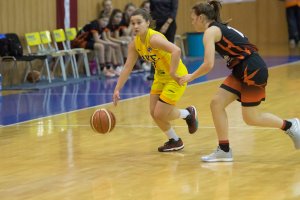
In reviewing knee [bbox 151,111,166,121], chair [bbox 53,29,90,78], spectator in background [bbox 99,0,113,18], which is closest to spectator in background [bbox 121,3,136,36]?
spectator in background [bbox 99,0,113,18]

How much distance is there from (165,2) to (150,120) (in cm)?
467

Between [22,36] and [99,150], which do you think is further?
[22,36]

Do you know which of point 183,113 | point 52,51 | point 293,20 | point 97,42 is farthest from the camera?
point 293,20

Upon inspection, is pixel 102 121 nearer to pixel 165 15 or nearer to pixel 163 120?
pixel 163 120

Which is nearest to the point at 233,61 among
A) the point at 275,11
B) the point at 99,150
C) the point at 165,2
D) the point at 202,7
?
the point at 202,7

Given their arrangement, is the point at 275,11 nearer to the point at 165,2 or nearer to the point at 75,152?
the point at 165,2

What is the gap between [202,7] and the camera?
274 inches

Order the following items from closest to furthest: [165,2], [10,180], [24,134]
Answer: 1. [10,180]
2. [24,134]
3. [165,2]

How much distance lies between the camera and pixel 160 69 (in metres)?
7.66

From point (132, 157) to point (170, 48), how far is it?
1.15 metres

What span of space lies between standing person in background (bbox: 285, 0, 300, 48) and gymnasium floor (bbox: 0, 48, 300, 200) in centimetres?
933

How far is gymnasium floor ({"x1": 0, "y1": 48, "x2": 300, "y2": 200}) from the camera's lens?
607cm

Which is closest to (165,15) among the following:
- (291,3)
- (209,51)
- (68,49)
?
(68,49)

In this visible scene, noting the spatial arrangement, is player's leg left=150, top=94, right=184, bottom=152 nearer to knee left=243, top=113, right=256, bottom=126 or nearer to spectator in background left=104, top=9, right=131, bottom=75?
Answer: knee left=243, top=113, right=256, bottom=126
